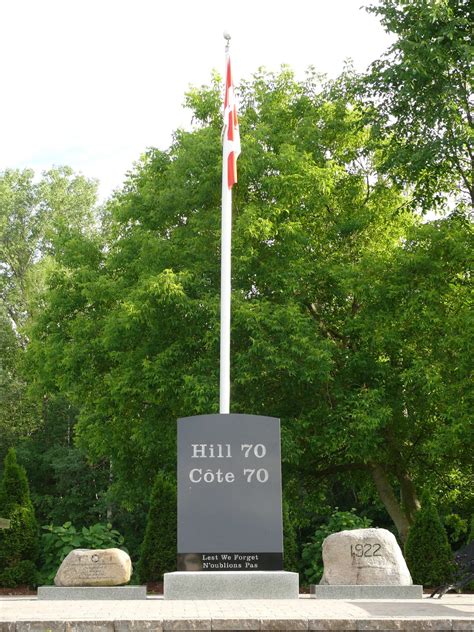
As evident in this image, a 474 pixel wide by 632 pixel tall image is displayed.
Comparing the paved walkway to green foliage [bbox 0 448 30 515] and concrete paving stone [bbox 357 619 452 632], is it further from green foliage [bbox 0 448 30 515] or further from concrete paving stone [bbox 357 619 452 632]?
green foliage [bbox 0 448 30 515]

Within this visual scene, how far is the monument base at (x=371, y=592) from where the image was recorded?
15.5m

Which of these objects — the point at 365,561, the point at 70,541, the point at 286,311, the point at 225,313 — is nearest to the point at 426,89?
the point at 286,311

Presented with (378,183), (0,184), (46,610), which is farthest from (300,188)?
(0,184)

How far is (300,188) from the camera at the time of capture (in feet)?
77.3

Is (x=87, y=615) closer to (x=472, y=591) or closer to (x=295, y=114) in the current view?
(x=472, y=591)

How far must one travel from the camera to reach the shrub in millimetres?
22812

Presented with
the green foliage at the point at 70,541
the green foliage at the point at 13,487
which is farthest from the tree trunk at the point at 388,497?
the green foliage at the point at 13,487

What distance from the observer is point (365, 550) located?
634 inches

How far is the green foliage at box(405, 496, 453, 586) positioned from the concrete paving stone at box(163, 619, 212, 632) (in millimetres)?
11815

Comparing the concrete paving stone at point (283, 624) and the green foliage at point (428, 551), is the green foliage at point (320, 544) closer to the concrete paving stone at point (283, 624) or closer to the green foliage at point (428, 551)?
the green foliage at point (428, 551)

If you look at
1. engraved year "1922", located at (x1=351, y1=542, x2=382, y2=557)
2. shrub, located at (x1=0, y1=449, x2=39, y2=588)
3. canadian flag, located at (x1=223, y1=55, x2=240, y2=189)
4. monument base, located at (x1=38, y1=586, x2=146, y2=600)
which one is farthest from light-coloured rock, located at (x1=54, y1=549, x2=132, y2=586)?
canadian flag, located at (x1=223, y1=55, x2=240, y2=189)

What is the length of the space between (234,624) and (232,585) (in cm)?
407

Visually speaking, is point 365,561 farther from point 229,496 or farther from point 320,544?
point 320,544

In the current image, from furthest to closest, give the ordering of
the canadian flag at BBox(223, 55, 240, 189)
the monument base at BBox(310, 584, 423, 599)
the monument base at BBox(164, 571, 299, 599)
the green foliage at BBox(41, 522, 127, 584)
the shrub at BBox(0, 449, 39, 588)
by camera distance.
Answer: the shrub at BBox(0, 449, 39, 588) < the green foliage at BBox(41, 522, 127, 584) < the canadian flag at BBox(223, 55, 240, 189) < the monument base at BBox(310, 584, 423, 599) < the monument base at BBox(164, 571, 299, 599)
